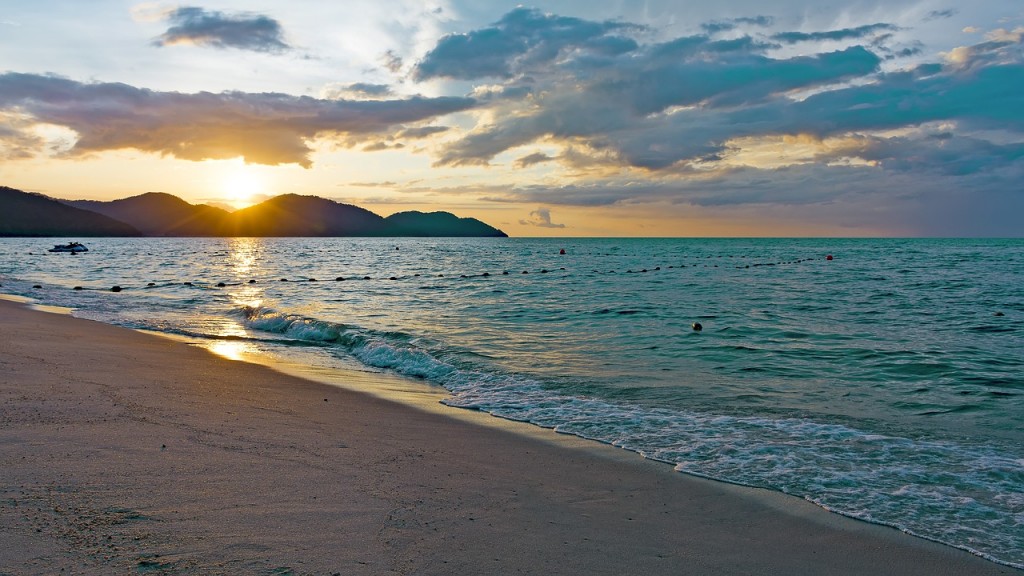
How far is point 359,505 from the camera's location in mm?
4785

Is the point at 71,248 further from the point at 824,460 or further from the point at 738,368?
the point at 824,460

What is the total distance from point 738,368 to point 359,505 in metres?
9.29

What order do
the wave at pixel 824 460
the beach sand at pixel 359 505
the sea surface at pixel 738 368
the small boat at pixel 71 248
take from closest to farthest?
1. the beach sand at pixel 359 505
2. the wave at pixel 824 460
3. the sea surface at pixel 738 368
4. the small boat at pixel 71 248

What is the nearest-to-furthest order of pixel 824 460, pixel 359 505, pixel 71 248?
1. pixel 359 505
2. pixel 824 460
3. pixel 71 248

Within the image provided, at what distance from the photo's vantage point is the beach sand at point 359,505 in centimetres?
392

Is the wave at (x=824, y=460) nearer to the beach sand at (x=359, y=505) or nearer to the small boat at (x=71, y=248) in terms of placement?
the beach sand at (x=359, y=505)

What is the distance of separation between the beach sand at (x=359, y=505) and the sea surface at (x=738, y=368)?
0.81 meters

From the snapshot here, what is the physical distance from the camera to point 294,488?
502 centimetres

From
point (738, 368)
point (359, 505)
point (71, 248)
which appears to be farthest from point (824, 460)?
point (71, 248)

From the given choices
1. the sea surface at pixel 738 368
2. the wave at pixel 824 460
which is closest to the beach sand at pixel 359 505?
the wave at pixel 824 460

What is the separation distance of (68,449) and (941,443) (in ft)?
29.6

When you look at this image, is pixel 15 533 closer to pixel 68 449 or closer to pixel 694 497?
pixel 68 449

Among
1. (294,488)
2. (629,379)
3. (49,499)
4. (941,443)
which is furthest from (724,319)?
(49,499)

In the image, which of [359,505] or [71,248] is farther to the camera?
[71,248]
